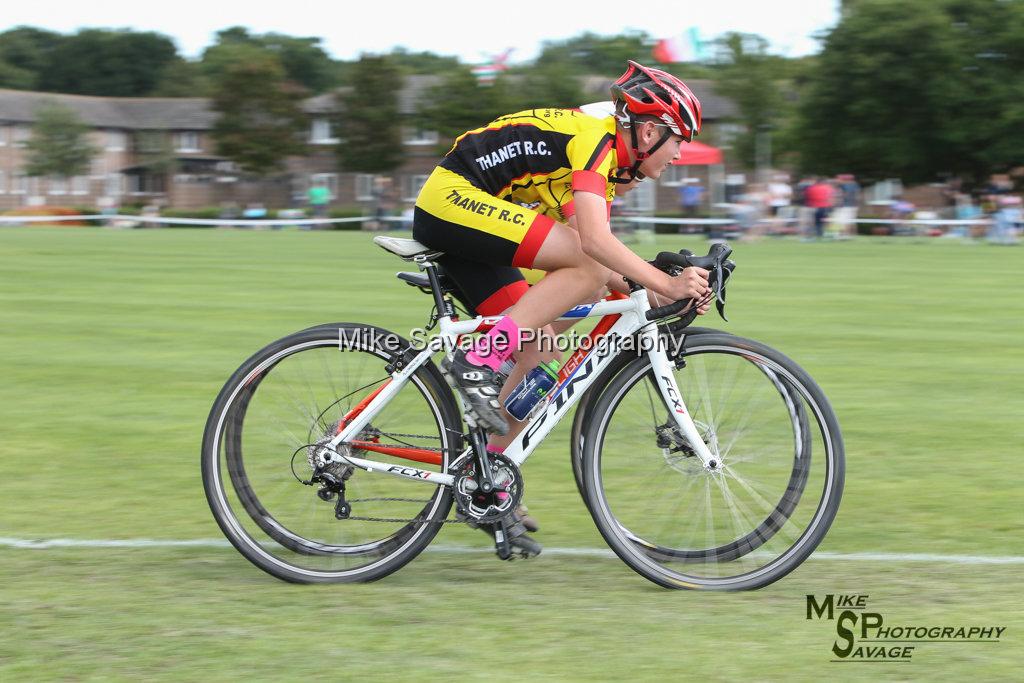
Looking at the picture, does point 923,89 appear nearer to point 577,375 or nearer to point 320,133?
point 320,133

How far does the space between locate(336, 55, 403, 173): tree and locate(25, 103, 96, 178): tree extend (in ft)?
64.4

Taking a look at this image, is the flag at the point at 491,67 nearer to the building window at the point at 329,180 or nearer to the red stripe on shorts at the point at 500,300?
the building window at the point at 329,180

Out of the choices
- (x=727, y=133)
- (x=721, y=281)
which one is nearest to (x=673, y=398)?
(x=721, y=281)

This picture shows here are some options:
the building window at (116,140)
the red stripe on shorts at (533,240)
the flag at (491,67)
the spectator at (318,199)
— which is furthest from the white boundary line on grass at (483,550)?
the building window at (116,140)

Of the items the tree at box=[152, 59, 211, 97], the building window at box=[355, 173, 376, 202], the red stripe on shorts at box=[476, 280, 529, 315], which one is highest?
→ the tree at box=[152, 59, 211, 97]

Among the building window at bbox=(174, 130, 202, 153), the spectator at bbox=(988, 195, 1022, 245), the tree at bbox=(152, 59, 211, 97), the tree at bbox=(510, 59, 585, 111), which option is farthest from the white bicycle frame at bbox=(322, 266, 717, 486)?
the tree at bbox=(152, 59, 211, 97)

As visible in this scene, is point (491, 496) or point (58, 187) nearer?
point (491, 496)

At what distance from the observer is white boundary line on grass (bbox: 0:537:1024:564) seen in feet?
17.5

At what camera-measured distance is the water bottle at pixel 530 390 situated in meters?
5.23

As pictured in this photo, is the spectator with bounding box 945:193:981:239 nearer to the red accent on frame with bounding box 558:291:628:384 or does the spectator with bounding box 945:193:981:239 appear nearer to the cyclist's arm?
the red accent on frame with bounding box 558:291:628:384

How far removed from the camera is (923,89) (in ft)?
196

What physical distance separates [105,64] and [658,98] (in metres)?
166

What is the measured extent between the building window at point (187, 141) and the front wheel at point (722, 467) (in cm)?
11901

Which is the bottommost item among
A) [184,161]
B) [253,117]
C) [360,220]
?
[360,220]
